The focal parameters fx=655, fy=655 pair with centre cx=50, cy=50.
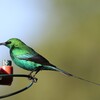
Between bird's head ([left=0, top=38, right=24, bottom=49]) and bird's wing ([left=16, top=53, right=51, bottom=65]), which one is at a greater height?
bird's head ([left=0, top=38, right=24, bottom=49])

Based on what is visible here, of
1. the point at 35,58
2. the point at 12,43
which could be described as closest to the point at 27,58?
the point at 35,58

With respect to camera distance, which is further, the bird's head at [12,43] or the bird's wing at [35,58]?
the bird's head at [12,43]

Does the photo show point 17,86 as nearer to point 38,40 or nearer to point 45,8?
point 38,40

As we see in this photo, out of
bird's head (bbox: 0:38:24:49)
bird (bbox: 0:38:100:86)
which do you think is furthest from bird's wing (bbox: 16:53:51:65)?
bird's head (bbox: 0:38:24:49)

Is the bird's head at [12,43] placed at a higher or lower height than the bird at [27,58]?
higher

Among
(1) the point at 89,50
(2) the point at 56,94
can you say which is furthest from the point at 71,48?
(2) the point at 56,94

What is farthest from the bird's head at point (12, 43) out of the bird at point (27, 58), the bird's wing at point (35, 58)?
the bird's wing at point (35, 58)

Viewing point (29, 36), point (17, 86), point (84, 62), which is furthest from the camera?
point (29, 36)

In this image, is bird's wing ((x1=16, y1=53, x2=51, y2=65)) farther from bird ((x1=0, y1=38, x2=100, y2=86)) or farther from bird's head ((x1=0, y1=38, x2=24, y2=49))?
bird's head ((x1=0, y1=38, x2=24, y2=49))

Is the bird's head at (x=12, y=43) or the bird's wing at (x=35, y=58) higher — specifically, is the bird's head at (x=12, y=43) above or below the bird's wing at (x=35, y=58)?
above

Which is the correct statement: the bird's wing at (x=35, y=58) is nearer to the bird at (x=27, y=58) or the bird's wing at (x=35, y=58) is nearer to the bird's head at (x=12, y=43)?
the bird at (x=27, y=58)

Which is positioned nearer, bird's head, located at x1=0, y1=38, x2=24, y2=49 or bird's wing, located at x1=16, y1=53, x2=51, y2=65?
bird's wing, located at x1=16, y1=53, x2=51, y2=65
